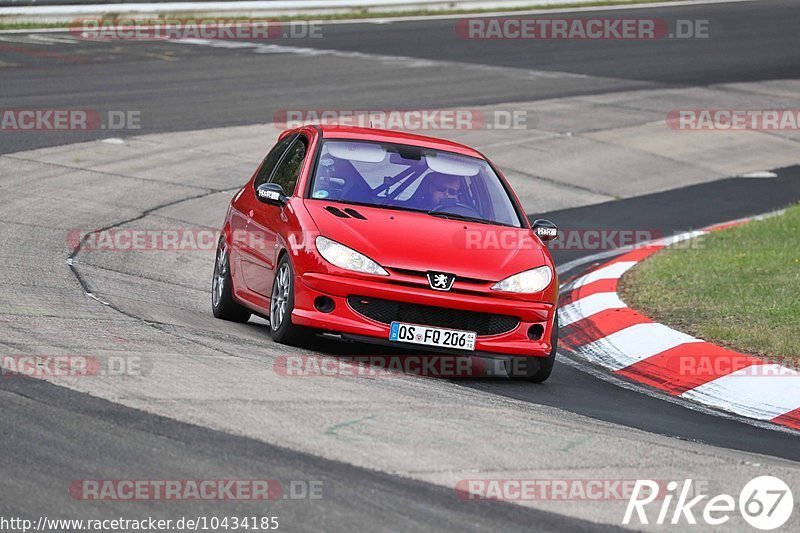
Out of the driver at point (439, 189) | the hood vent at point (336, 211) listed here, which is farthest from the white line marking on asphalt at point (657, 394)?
the hood vent at point (336, 211)

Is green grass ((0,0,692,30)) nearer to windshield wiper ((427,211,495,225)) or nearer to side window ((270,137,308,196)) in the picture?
side window ((270,137,308,196))

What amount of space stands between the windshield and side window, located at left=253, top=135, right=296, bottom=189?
70 cm

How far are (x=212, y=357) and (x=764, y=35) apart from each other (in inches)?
1127

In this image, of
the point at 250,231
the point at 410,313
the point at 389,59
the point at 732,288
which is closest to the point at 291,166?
the point at 250,231

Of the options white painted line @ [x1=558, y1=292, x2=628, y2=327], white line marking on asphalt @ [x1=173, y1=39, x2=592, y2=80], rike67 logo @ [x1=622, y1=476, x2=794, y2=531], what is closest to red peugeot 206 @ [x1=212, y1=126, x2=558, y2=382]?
white painted line @ [x1=558, y1=292, x2=628, y2=327]

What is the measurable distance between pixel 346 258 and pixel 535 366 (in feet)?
4.74

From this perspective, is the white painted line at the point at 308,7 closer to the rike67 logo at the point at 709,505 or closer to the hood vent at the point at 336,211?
the hood vent at the point at 336,211

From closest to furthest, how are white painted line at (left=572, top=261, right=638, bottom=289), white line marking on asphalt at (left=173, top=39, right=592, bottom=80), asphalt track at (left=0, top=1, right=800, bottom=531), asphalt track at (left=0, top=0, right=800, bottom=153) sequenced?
asphalt track at (left=0, top=1, right=800, bottom=531) < white painted line at (left=572, top=261, right=638, bottom=289) < asphalt track at (left=0, top=0, right=800, bottom=153) < white line marking on asphalt at (left=173, top=39, right=592, bottom=80)

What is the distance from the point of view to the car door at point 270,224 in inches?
374

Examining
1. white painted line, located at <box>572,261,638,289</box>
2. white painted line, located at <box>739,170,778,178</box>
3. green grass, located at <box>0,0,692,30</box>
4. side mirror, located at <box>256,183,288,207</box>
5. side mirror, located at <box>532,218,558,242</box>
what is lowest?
white painted line, located at <box>739,170,778,178</box>

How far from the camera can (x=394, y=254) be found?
8.73 m

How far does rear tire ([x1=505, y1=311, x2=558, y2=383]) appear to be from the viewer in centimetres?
907

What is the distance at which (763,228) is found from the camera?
15039 millimetres

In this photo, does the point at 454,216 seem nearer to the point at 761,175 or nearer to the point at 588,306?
the point at 588,306
